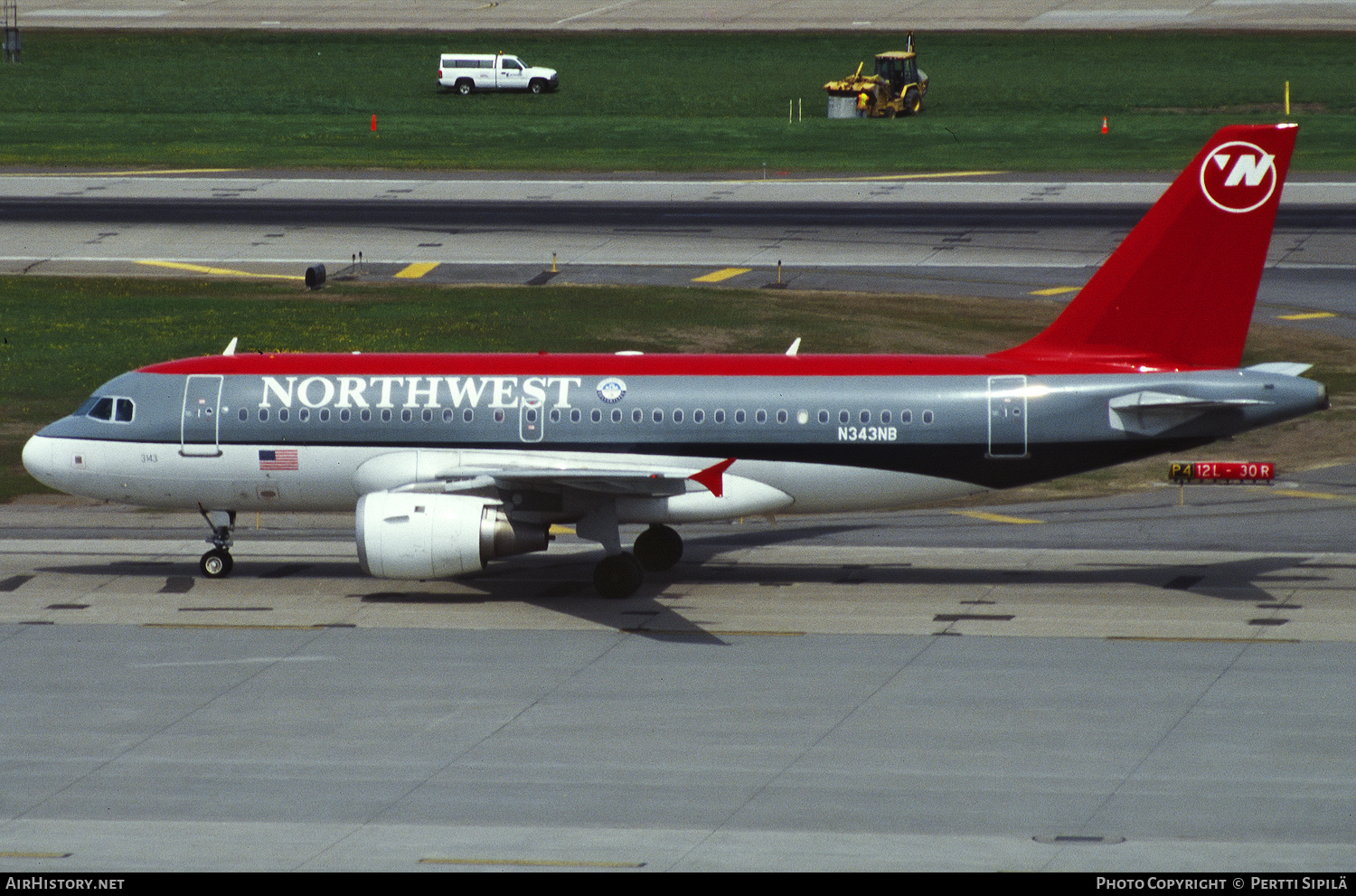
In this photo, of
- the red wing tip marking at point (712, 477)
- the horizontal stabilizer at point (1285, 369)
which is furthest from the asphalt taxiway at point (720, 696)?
the horizontal stabilizer at point (1285, 369)

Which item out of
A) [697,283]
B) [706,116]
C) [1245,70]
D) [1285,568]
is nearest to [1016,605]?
[1285,568]

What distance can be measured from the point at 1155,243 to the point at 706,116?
7526cm

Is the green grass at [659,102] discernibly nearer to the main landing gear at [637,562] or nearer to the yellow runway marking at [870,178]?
the yellow runway marking at [870,178]

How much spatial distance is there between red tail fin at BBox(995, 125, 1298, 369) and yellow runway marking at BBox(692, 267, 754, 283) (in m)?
34.2

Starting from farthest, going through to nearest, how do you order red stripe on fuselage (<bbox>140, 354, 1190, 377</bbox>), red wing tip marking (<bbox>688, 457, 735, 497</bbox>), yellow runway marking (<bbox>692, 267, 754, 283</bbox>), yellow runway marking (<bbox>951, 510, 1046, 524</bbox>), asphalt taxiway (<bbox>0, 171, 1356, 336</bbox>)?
asphalt taxiway (<bbox>0, 171, 1356, 336</bbox>) → yellow runway marking (<bbox>692, 267, 754, 283</bbox>) → yellow runway marking (<bbox>951, 510, 1046, 524</bbox>) → red stripe on fuselage (<bbox>140, 354, 1190, 377</bbox>) → red wing tip marking (<bbox>688, 457, 735, 497</bbox>)

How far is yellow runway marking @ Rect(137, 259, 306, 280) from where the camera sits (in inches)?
2704

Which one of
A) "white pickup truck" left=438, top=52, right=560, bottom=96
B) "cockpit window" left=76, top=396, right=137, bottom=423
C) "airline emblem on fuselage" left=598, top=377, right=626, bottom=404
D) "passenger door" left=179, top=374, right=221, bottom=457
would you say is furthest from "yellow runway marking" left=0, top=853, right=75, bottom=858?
"white pickup truck" left=438, top=52, right=560, bottom=96

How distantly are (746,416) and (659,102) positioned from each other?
3136 inches

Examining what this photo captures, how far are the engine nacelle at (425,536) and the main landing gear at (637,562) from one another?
7.82 feet

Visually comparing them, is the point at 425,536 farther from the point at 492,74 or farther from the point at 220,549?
the point at 492,74

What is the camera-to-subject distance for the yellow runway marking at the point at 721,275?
67750mm

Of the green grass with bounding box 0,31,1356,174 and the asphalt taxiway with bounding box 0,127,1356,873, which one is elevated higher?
the green grass with bounding box 0,31,1356,174

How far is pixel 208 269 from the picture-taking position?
70.2m

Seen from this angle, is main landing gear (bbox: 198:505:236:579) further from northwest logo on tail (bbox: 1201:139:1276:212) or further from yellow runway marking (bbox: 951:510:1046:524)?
northwest logo on tail (bbox: 1201:139:1276:212)
